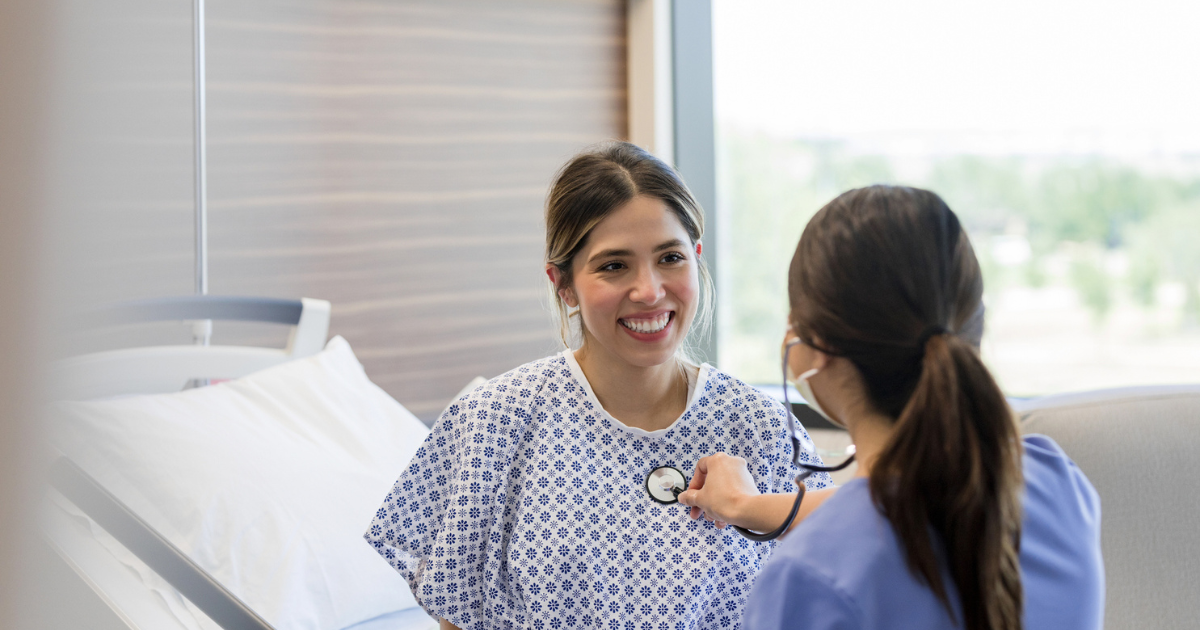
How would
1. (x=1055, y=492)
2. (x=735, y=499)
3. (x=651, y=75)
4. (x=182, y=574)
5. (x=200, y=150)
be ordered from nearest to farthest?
(x=1055, y=492), (x=182, y=574), (x=735, y=499), (x=200, y=150), (x=651, y=75)

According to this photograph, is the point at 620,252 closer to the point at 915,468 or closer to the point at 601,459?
the point at 601,459

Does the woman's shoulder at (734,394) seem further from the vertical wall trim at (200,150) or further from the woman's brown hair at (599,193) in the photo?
the vertical wall trim at (200,150)

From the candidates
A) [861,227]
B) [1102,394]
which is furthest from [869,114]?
[861,227]

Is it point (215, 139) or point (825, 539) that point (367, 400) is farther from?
point (825, 539)

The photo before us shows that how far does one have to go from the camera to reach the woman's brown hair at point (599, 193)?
4.79ft

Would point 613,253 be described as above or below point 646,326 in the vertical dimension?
above

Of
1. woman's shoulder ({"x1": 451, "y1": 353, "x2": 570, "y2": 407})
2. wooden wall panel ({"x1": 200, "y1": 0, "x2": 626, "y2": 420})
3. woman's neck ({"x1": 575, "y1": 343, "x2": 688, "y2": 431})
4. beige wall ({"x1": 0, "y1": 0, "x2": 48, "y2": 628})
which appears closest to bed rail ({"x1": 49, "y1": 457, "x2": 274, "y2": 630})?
woman's shoulder ({"x1": 451, "y1": 353, "x2": 570, "y2": 407})

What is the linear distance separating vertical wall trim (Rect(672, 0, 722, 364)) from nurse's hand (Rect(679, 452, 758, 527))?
5.94 feet

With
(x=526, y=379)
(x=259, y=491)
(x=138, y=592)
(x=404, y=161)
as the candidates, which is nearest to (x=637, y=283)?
(x=526, y=379)

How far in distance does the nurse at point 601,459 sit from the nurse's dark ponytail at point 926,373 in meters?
0.54

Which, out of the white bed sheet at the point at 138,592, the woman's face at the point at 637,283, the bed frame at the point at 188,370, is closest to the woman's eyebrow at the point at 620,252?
the woman's face at the point at 637,283

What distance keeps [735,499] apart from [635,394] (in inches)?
12.1

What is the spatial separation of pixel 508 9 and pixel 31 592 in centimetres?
285

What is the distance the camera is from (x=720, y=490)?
1271 mm
